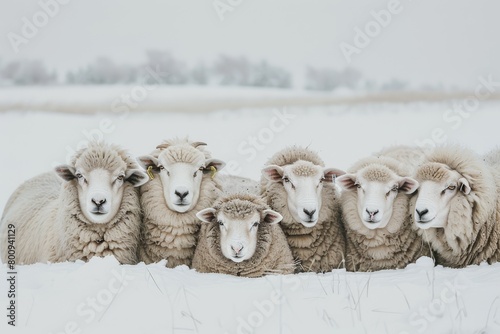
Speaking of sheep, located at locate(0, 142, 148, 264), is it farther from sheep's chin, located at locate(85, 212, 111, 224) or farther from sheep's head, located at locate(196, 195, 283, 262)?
sheep's head, located at locate(196, 195, 283, 262)

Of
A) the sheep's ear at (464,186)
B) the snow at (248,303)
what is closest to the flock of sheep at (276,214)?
the sheep's ear at (464,186)

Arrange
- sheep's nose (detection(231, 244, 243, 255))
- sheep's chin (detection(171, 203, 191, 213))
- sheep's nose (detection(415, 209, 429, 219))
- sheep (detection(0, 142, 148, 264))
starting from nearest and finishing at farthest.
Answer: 1. sheep's nose (detection(231, 244, 243, 255))
2. sheep's nose (detection(415, 209, 429, 219))
3. sheep (detection(0, 142, 148, 264))
4. sheep's chin (detection(171, 203, 191, 213))

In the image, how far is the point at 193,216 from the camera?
5.61 meters

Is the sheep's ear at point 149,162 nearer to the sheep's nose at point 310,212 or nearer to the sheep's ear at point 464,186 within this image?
the sheep's nose at point 310,212

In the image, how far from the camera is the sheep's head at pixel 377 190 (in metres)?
5.27

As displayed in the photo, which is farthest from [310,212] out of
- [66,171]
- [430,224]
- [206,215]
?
[66,171]

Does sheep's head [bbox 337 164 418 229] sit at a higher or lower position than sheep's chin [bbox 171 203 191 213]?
higher

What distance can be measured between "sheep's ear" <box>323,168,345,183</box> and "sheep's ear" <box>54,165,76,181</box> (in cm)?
237

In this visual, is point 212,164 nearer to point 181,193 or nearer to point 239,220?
point 181,193

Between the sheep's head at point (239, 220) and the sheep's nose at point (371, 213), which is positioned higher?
the sheep's nose at point (371, 213)

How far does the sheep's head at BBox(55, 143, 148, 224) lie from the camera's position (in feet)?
17.1

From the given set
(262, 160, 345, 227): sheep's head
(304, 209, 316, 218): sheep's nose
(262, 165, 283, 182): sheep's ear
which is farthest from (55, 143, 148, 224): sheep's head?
(304, 209, 316, 218): sheep's nose

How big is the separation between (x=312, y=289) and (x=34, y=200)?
383cm

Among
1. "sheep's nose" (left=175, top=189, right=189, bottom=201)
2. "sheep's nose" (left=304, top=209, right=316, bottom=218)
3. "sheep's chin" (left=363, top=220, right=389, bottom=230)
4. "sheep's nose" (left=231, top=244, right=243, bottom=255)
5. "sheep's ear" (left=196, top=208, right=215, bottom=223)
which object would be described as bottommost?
"sheep's nose" (left=231, top=244, right=243, bottom=255)
